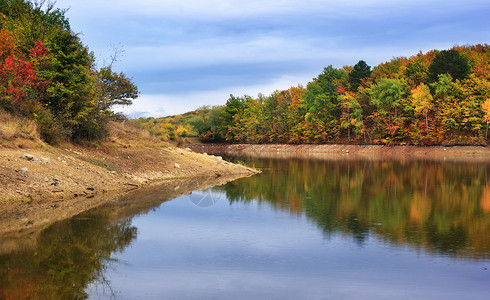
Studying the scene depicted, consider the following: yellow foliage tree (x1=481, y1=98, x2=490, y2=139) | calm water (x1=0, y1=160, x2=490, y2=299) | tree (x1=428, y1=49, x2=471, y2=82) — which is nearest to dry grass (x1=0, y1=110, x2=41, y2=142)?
calm water (x1=0, y1=160, x2=490, y2=299)

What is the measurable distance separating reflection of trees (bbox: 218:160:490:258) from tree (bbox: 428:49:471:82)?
5312 cm

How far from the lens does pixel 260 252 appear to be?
34.8 feet

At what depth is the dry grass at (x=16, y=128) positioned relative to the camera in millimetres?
19438

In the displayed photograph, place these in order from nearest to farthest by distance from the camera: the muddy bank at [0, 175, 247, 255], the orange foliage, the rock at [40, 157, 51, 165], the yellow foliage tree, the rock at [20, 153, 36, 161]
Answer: the muddy bank at [0, 175, 247, 255] → the rock at [20, 153, 36, 161] → the rock at [40, 157, 51, 165] → the orange foliage → the yellow foliage tree

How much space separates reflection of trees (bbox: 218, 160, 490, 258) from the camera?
12.2 m

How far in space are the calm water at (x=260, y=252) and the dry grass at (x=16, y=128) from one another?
6.30 metres

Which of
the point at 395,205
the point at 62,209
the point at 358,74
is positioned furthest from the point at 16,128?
the point at 358,74

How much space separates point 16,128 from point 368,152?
71299mm

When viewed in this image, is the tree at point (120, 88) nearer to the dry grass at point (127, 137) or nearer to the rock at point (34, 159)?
the dry grass at point (127, 137)

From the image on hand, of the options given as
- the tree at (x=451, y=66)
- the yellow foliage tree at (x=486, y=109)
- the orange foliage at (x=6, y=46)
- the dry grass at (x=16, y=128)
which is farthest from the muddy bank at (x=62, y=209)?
the tree at (x=451, y=66)

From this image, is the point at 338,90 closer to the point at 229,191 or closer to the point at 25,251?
the point at 229,191

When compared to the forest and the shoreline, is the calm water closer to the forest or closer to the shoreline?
the shoreline

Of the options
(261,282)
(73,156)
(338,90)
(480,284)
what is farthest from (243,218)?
→ (338,90)

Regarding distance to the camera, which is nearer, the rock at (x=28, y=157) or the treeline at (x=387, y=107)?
the rock at (x=28, y=157)
